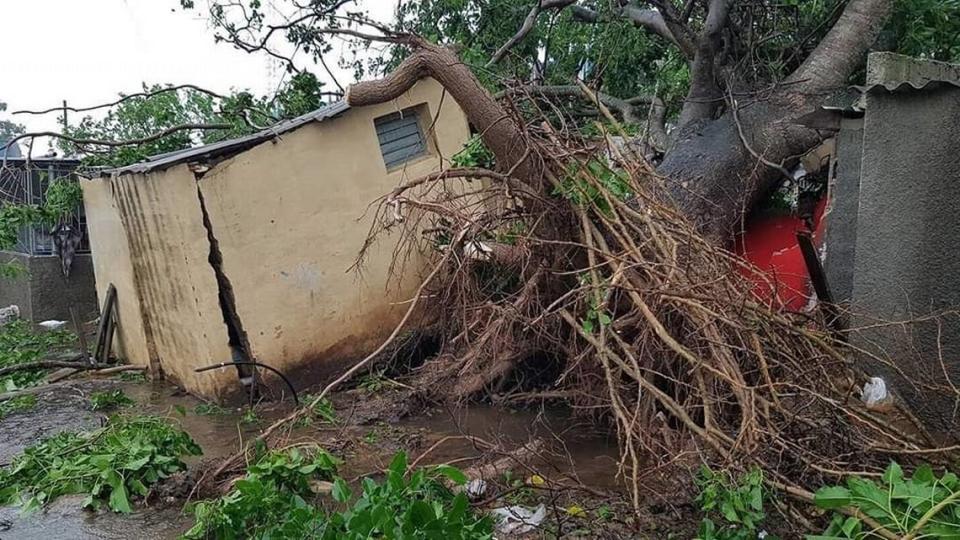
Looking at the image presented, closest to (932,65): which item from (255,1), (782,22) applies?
(782,22)

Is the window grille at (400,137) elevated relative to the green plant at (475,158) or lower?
elevated

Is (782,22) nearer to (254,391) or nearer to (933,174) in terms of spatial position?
(933,174)

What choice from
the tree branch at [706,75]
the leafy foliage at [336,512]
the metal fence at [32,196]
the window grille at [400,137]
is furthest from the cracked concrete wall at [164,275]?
the tree branch at [706,75]

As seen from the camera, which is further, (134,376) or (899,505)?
(134,376)

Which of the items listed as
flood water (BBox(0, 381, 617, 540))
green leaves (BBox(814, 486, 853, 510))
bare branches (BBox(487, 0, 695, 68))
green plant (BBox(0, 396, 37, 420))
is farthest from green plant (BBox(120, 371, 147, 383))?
green leaves (BBox(814, 486, 853, 510))

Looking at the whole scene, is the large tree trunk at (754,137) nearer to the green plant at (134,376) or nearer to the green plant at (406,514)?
the green plant at (406,514)

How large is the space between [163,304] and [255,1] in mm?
4353

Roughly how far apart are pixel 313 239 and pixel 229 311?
106cm

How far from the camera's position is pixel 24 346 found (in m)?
10.1

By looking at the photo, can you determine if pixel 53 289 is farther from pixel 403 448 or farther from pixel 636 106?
pixel 636 106

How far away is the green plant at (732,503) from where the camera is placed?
129 inches

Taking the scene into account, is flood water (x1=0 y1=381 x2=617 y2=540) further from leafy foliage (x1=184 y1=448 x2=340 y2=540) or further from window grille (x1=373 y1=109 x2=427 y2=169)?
window grille (x1=373 y1=109 x2=427 y2=169)

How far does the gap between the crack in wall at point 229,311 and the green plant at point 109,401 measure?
129 cm

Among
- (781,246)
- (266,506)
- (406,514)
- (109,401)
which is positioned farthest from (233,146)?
(781,246)
